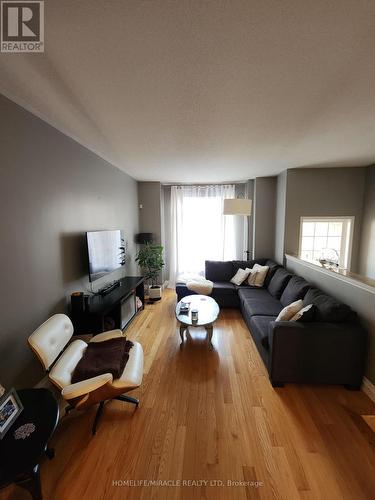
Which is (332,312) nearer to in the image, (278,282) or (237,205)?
(278,282)

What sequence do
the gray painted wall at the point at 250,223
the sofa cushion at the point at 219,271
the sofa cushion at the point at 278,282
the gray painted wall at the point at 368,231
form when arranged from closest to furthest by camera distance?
the sofa cushion at the point at 278,282
the gray painted wall at the point at 368,231
the sofa cushion at the point at 219,271
the gray painted wall at the point at 250,223

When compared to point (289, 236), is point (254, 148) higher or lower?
higher

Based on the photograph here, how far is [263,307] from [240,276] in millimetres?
1129

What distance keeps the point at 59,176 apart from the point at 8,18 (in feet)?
3.97

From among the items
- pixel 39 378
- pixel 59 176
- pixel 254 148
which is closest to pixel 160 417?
pixel 39 378

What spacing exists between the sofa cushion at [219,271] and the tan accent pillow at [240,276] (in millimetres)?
186

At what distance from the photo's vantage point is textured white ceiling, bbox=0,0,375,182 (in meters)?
0.98

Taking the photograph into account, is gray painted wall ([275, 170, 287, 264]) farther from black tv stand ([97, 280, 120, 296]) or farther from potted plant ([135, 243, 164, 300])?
black tv stand ([97, 280, 120, 296])

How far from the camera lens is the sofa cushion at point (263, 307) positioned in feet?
8.79

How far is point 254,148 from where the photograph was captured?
106 inches

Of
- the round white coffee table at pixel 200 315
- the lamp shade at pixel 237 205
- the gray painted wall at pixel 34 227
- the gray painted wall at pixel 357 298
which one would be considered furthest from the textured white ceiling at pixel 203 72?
the round white coffee table at pixel 200 315

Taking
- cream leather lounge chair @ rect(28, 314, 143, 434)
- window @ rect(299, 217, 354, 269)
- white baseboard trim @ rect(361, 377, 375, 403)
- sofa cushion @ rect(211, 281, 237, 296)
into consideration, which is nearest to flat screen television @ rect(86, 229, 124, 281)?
cream leather lounge chair @ rect(28, 314, 143, 434)

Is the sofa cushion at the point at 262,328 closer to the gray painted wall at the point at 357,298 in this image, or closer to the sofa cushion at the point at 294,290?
the sofa cushion at the point at 294,290

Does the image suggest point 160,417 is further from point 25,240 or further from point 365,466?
point 25,240
